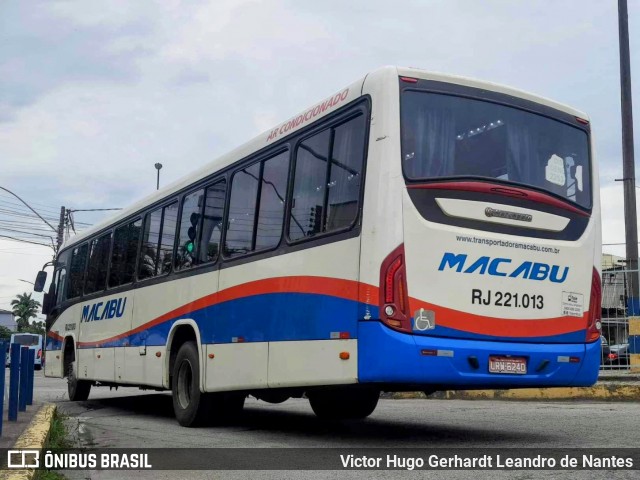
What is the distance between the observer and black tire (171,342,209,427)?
9945mm

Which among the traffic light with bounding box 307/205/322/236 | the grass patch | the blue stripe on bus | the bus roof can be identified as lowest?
the grass patch

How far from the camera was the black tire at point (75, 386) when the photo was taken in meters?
15.8

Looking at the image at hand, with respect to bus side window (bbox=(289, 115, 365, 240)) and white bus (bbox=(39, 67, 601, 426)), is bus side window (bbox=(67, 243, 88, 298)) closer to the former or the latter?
white bus (bbox=(39, 67, 601, 426))

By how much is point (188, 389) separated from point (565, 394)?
718 centimetres

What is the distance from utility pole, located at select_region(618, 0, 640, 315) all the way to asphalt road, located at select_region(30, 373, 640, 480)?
135 inches

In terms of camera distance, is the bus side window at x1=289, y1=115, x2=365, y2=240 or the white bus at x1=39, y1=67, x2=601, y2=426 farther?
the bus side window at x1=289, y1=115, x2=365, y2=240

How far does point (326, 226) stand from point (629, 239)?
1047 centimetres

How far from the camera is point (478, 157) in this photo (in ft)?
25.1

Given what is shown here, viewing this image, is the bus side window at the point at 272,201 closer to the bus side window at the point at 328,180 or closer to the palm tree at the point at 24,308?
the bus side window at the point at 328,180

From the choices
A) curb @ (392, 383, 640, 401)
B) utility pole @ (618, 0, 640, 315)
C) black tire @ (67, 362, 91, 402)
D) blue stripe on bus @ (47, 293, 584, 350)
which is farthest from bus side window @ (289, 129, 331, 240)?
utility pole @ (618, 0, 640, 315)

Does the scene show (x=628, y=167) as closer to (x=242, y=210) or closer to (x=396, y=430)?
(x=396, y=430)

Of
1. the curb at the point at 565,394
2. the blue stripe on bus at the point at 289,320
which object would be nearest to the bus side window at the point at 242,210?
the blue stripe on bus at the point at 289,320

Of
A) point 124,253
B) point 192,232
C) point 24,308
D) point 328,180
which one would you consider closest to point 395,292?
point 328,180

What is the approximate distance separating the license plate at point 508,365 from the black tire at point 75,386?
10255mm
